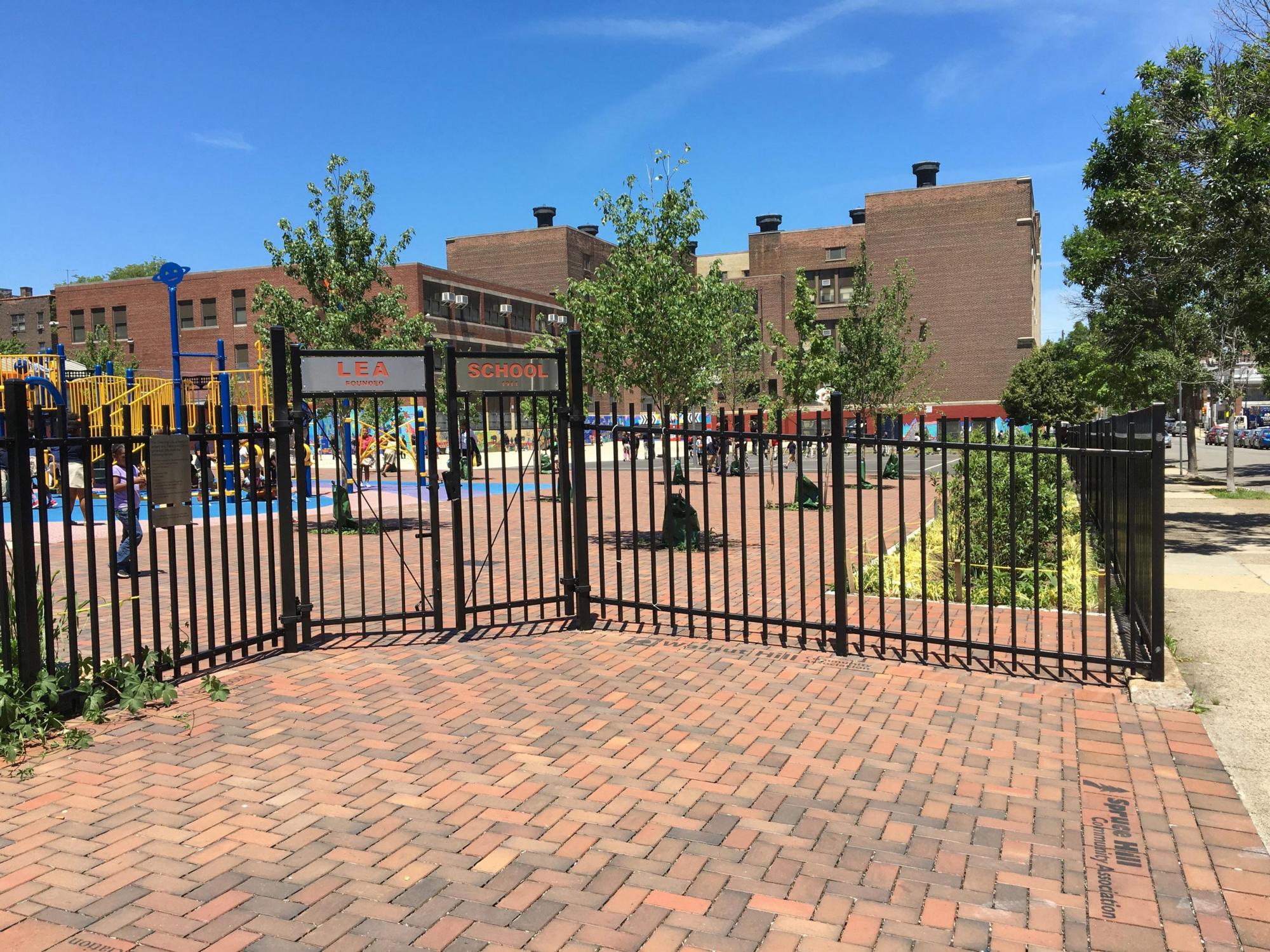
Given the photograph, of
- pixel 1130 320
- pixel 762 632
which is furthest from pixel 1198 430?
pixel 762 632

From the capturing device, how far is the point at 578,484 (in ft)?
26.4

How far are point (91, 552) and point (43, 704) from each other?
117cm

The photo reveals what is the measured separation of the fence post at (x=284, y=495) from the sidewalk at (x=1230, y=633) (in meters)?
6.04

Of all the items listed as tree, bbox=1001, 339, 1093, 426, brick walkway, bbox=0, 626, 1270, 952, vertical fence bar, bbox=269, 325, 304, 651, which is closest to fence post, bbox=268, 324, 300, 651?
vertical fence bar, bbox=269, 325, 304, 651

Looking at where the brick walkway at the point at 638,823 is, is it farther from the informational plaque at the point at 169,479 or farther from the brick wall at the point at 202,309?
the brick wall at the point at 202,309

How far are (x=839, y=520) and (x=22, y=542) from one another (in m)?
5.06

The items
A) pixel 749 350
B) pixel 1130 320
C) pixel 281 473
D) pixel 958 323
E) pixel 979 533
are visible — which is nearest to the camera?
pixel 281 473

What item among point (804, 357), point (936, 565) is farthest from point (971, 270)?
point (936, 565)

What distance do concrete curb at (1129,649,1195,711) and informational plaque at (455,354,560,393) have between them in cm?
480

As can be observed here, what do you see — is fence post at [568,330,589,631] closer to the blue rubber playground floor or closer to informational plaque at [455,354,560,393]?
informational plaque at [455,354,560,393]

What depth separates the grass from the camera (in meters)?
22.0

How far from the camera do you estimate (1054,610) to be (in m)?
8.58

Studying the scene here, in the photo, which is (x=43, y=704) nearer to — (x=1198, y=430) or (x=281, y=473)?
(x=281, y=473)

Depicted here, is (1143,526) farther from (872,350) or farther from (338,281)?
(872,350)
